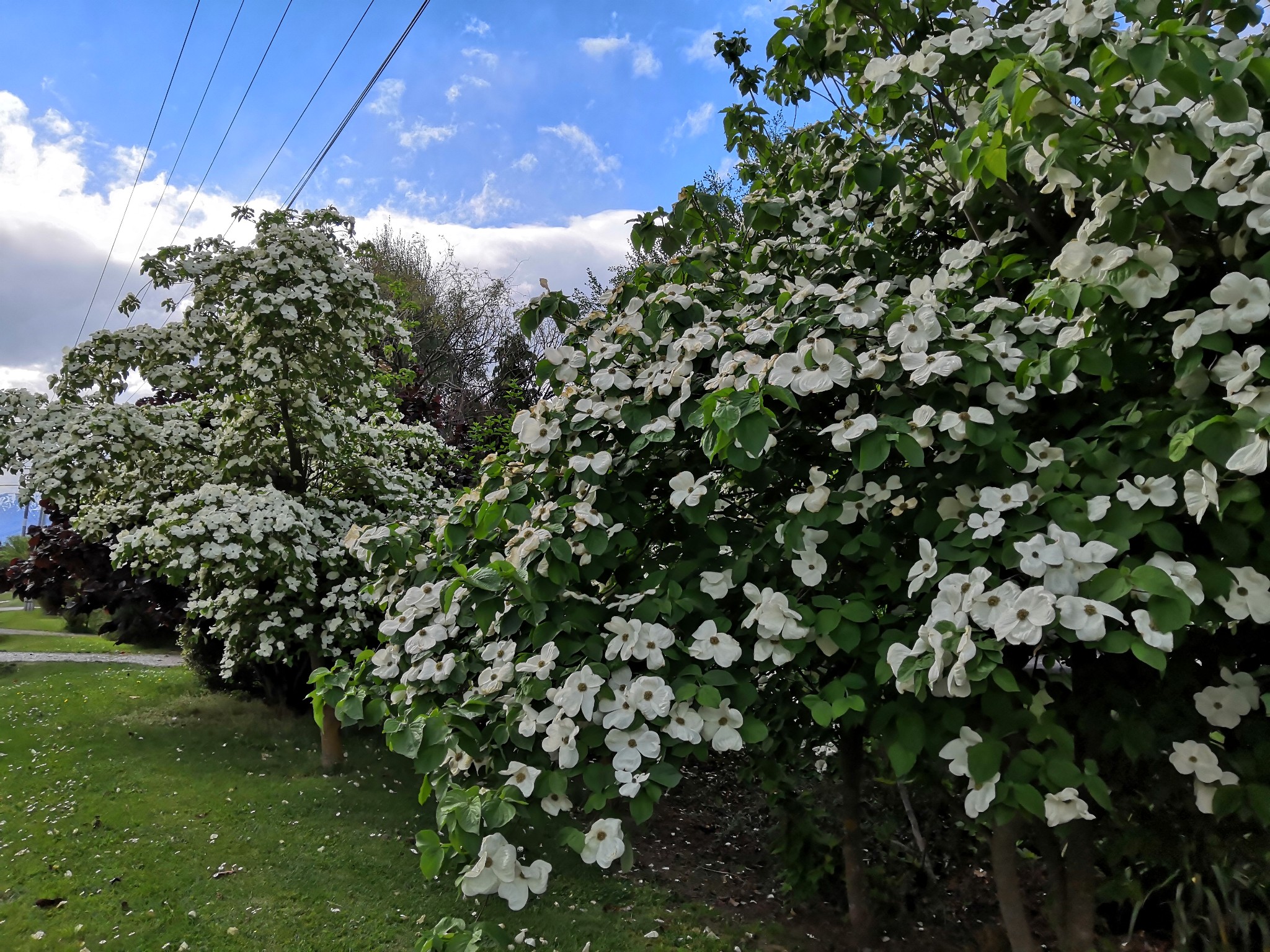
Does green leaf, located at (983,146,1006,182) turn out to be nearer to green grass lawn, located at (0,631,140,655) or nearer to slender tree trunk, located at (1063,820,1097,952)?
slender tree trunk, located at (1063,820,1097,952)

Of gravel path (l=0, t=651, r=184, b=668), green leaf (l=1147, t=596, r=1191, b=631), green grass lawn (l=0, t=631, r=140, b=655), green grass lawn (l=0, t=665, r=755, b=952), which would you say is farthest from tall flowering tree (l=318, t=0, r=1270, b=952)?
green grass lawn (l=0, t=631, r=140, b=655)

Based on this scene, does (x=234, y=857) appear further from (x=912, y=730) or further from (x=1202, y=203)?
(x=1202, y=203)

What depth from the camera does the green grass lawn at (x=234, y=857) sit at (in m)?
2.80

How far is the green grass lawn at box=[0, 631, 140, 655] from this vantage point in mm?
9539

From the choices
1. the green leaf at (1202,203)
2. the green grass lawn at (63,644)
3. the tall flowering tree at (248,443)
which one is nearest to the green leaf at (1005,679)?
the green leaf at (1202,203)

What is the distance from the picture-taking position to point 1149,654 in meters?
1.23

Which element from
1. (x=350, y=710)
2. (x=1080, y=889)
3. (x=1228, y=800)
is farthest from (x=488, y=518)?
(x=1080, y=889)

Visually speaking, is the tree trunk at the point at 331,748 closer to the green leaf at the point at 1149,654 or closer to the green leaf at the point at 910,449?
the green leaf at the point at 910,449

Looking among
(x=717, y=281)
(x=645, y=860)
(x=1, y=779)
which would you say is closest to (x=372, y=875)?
(x=645, y=860)

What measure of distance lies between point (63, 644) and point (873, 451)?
476 inches

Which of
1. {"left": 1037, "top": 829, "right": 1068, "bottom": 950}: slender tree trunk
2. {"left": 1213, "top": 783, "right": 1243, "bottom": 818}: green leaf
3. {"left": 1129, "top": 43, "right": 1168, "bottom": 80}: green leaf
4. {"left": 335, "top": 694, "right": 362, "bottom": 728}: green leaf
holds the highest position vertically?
{"left": 1129, "top": 43, "right": 1168, "bottom": 80}: green leaf

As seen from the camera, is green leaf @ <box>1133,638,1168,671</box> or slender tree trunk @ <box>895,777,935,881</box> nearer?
green leaf @ <box>1133,638,1168,671</box>

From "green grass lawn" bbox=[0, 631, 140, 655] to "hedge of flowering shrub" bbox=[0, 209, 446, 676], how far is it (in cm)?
549

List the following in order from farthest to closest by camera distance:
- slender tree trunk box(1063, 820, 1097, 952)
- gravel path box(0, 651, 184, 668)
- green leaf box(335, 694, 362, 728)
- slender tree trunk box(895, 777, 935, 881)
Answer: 1. gravel path box(0, 651, 184, 668)
2. slender tree trunk box(895, 777, 935, 881)
3. slender tree trunk box(1063, 820, 1097, 952)
4. green leaf box(335, 694, 362, 728)
